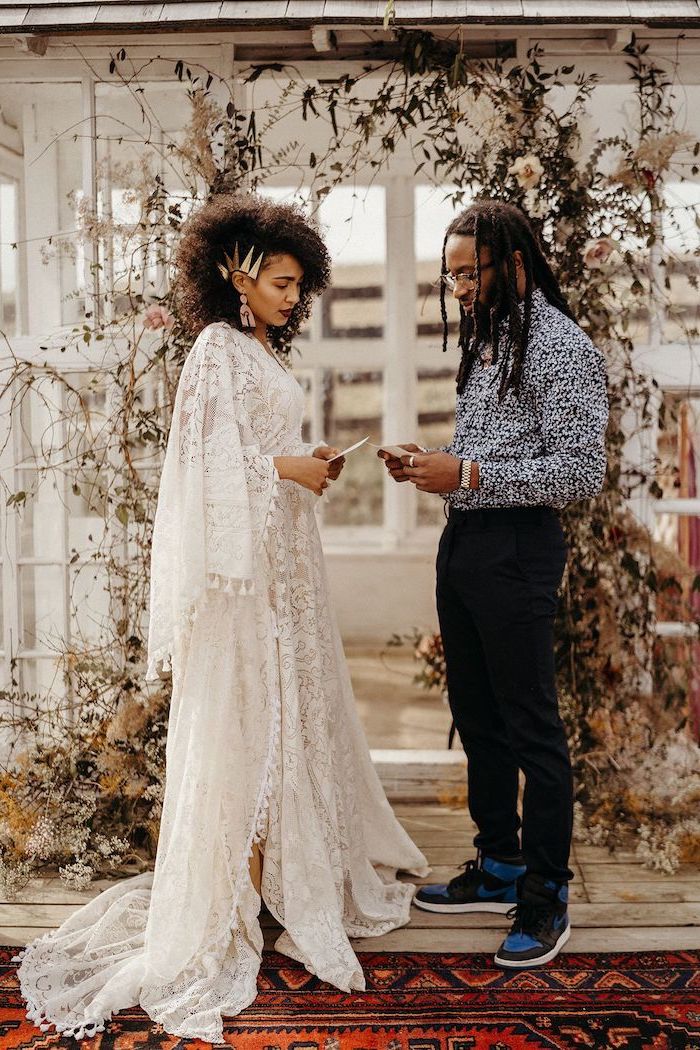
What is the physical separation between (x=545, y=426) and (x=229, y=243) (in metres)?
0.93

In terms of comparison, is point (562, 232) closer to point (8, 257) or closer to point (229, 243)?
point (229, 243)

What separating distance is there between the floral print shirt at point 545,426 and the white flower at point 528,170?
0.74m

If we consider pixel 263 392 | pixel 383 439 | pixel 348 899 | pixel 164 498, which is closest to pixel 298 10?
pixel 263 392

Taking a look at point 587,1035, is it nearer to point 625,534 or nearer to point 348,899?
point 348,899

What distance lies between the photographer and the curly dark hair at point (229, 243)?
253 centimetres

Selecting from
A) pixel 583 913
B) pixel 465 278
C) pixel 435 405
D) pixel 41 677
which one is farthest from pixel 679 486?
pixel 435 405

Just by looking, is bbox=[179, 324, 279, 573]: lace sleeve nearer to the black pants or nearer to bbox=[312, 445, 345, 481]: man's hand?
bbox=[312, 445, 345, 481]: man's hand

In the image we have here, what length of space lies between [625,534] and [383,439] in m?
2.93

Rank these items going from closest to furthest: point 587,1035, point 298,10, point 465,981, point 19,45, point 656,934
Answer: point 587,1035
point 465,981
point 656,934
point 298,10
point 19,45

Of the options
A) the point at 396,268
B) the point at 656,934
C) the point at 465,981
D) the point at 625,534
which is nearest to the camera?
the point at 465,981

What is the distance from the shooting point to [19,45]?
3.14m

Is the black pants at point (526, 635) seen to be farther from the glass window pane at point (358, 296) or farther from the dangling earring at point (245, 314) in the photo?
the glass window pane at point (358, 296)

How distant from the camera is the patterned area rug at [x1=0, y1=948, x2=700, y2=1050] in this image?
2213mm

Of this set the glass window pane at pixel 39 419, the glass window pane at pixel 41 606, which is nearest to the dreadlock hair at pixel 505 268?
the glass window pane at pixel 39 419
